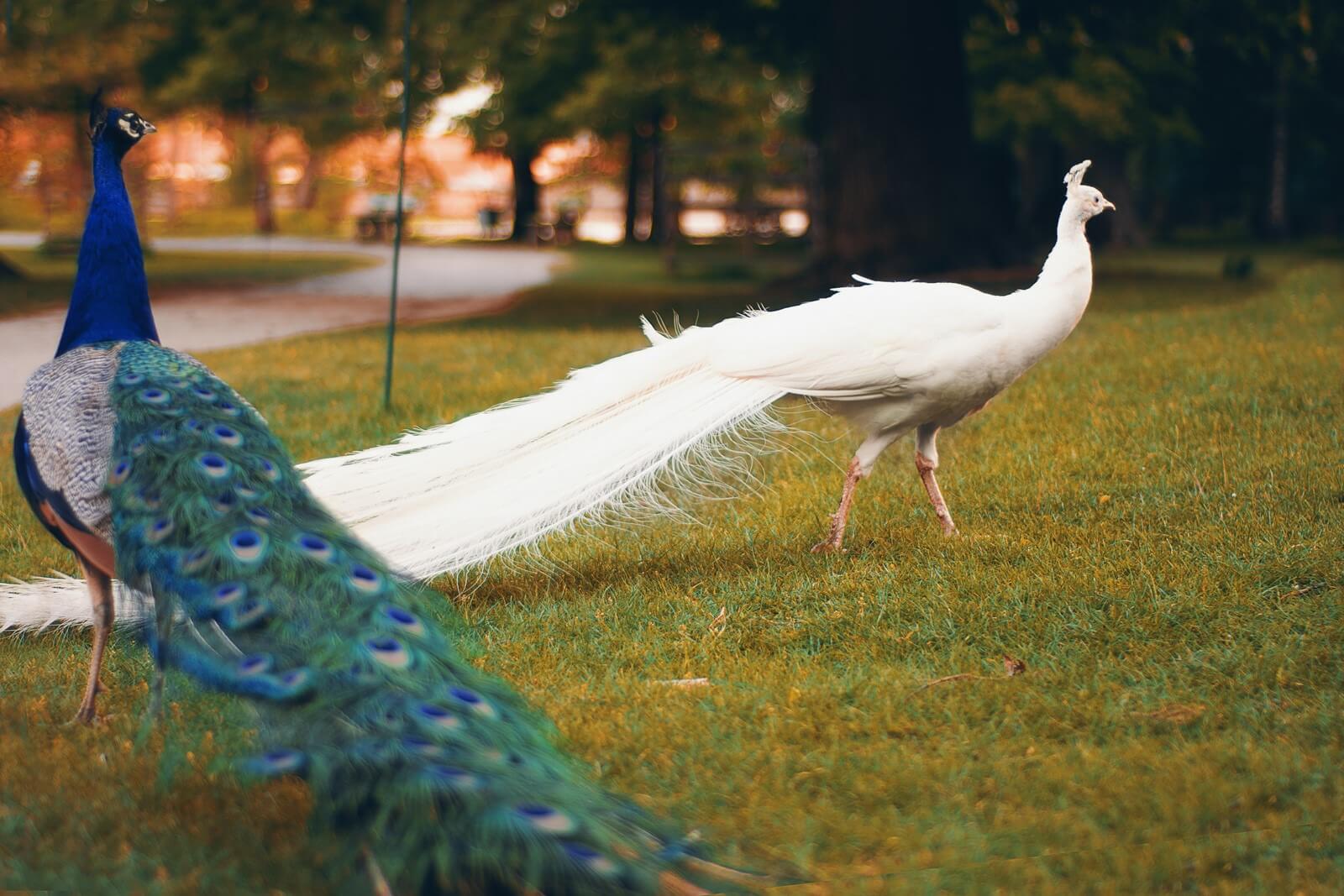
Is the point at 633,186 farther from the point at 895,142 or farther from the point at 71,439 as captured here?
the point at 71,439

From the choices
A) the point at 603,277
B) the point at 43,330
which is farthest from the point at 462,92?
the point at 43,330

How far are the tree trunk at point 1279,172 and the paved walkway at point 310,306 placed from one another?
1693 centimetres

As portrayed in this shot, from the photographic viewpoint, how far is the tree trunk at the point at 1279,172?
31186 mm

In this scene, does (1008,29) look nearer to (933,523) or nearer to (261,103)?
(933,523)

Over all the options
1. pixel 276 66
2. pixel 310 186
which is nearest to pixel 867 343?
pixel 276 66

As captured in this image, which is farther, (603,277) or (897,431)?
(603,277)

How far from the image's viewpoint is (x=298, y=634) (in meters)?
3.09

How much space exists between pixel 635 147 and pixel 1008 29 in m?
22.0

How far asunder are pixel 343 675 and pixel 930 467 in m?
3.35

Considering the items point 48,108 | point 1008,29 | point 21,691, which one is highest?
point 1008,29

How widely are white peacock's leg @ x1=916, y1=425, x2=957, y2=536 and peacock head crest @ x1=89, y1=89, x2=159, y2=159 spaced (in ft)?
10.5

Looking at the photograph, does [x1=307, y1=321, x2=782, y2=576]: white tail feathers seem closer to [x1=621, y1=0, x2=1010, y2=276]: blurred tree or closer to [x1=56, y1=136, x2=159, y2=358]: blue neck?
[x1=56, y1=136, x2=159, y2=358]: blue neck

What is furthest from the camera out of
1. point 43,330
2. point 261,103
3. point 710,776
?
point 261,103

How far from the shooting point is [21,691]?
4.37 metres
